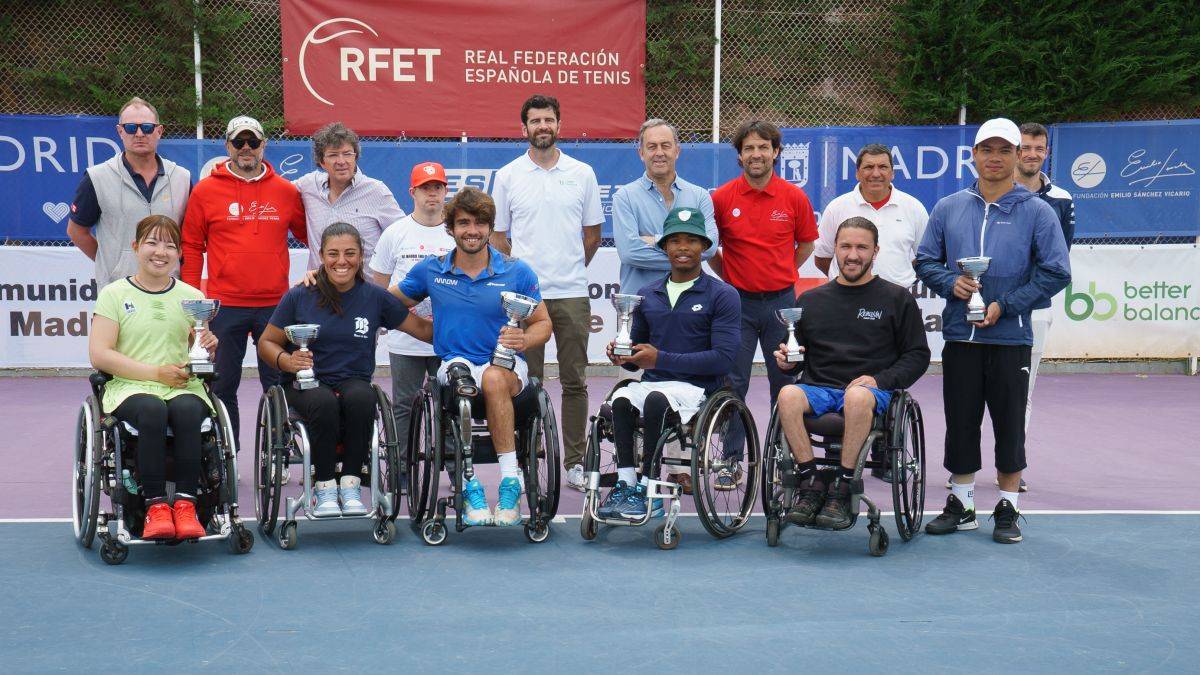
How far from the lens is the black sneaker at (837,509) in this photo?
4.47 m

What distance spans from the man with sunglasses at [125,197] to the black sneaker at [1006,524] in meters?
3.79

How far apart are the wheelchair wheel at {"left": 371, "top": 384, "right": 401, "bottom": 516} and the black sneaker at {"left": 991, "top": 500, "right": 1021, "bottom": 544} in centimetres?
234

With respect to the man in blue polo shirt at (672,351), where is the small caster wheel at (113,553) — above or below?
below

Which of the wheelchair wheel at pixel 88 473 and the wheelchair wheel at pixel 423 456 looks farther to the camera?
the wheelchair wheel at pixel 423 456

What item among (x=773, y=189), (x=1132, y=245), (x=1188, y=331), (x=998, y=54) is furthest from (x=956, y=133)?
(x=773, y=189)

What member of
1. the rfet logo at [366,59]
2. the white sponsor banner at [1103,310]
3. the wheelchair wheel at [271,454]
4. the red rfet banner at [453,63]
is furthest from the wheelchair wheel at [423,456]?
the rfet logo at [366,59]

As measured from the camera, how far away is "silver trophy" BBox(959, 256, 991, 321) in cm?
456

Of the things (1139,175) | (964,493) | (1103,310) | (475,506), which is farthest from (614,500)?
(1139,175)

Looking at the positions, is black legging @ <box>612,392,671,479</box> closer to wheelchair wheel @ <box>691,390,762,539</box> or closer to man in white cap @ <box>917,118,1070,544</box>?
wheelchair wheel @ <box>691,390,762,539</box>

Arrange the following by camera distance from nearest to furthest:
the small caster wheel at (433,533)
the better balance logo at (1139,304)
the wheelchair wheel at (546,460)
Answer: the wheelchair wheel at (546,460), the small caster wheel at (433,533), the better balance logo at (1139,304)

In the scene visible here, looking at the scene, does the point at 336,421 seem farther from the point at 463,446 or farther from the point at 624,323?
the point at 624,323

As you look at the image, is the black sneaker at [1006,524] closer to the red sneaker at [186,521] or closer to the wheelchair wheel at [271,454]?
the wheelchair wheel at [271,454]

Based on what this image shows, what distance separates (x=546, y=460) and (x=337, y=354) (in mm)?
928

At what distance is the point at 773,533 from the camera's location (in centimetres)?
460
